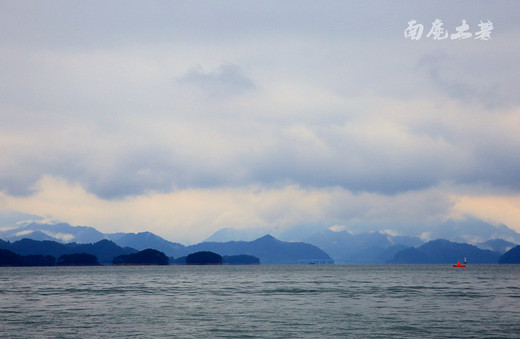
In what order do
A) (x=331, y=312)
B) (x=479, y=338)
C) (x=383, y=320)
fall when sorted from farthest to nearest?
(x=331, y=312) → (x=383, y=320) → (x=479, y=338)

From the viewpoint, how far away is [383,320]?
191 feet

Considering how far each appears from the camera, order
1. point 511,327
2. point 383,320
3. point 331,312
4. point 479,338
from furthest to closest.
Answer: point 331,312, point 383,320, point 511,327, point 479,338

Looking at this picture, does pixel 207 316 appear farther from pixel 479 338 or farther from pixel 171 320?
pixel 479 338

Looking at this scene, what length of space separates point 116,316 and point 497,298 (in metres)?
58.3

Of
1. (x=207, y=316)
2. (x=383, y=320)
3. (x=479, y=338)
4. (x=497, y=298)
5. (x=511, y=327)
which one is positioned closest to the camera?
(x=479, y=338)

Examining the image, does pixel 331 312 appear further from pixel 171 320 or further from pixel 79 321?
pixel 79 321

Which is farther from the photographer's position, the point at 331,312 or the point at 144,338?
→ the point at 331,312

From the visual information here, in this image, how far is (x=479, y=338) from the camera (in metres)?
45.7

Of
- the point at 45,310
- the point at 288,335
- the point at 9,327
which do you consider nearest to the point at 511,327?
the point at 288,335

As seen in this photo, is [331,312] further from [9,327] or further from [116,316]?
[9,327]

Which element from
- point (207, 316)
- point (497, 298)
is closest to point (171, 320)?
point (207, 316)

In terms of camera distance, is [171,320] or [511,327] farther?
[171,320]

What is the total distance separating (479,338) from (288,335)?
1617 cm

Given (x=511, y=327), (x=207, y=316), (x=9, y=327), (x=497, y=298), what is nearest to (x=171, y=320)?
(x=207, y=316)
